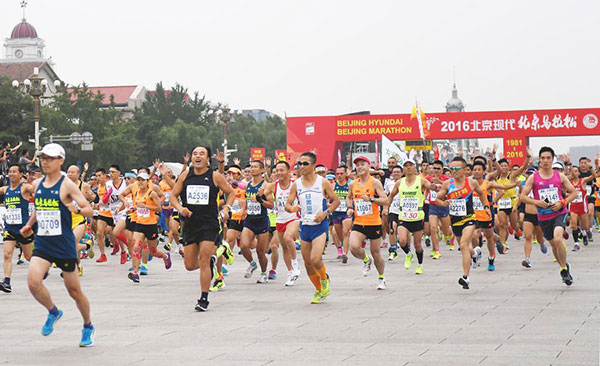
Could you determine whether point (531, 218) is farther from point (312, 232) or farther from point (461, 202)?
point (312, 232)

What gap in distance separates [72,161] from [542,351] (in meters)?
73.6

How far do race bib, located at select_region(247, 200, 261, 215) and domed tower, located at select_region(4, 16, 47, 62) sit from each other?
6235 inches

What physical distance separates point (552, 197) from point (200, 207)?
5060 mm

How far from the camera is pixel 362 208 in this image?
50.2ft

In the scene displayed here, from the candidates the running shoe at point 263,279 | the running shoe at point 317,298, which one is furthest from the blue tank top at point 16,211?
the running shoe at point 317,298

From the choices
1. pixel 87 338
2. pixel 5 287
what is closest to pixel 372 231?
pixel 5 287

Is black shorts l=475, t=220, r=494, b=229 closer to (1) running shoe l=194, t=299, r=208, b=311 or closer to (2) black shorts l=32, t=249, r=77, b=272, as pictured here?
(1) running shoe l=194, t=299, r=208, b=311

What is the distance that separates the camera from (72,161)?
262 ft

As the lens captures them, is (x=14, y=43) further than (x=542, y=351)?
Yes

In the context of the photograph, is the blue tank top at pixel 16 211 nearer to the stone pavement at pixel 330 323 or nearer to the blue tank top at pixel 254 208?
the stone pavement at pixel 330 323

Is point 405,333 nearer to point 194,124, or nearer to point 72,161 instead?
point 72,161

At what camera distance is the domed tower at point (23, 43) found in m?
169

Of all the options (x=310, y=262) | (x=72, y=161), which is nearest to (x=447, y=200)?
(x=310, y=262)

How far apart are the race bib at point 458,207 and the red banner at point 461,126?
34.0 metres
